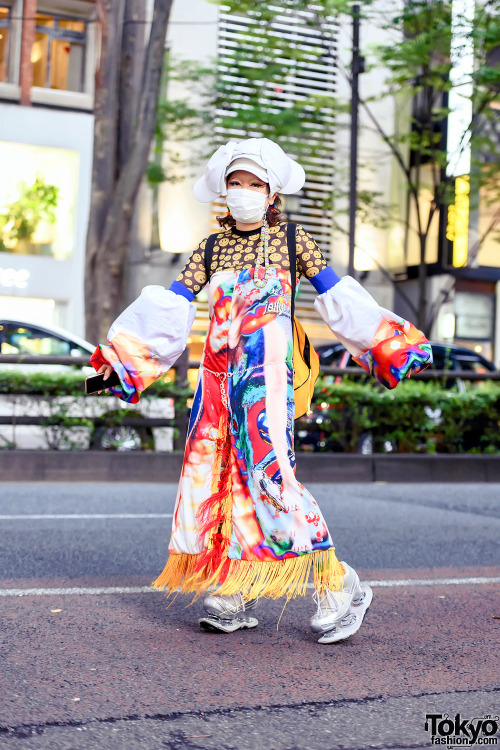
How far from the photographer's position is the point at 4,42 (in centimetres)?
2458

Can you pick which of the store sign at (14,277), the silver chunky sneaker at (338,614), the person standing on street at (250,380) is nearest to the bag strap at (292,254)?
the person standing on street at (250,380)

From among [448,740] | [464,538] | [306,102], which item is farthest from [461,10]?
[448,740]

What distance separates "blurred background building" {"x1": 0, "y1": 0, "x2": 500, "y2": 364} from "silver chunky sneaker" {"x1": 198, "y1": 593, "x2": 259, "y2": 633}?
18.1m

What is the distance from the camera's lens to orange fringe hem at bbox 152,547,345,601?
149 inches

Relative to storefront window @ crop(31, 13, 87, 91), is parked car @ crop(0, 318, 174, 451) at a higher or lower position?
lower

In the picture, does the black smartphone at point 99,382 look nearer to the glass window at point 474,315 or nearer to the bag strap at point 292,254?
the bag strap at point 292,254

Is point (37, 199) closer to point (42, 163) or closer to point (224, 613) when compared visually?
point (42, 163)

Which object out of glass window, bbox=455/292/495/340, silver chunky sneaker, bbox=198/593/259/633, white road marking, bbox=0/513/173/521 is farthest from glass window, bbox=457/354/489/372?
glass window, bbox=455/292/495/340

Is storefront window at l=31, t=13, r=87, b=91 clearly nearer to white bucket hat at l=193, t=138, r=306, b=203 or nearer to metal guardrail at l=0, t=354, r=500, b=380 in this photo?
metal guardrail at l=0, t=354, r=500, b=380

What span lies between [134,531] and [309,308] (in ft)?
65.4

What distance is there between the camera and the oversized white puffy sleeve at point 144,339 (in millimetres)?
3904

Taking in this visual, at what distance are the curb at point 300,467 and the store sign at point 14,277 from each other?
44.2 ft

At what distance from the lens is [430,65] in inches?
925

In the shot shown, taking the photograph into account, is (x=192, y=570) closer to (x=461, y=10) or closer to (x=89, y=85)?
(x=461, y=10)
